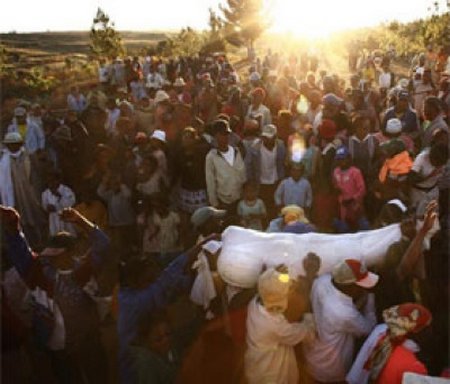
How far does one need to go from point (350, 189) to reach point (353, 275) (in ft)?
8.56

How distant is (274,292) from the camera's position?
12.2 feet

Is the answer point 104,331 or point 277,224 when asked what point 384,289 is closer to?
point 277,224

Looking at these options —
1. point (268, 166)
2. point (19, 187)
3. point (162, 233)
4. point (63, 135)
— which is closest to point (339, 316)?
point (162, 233)

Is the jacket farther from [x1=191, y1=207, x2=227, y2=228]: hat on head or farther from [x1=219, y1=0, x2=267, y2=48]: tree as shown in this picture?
[x1=219, y1=0, x2=267, y2=48]: tree

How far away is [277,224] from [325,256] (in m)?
1.09

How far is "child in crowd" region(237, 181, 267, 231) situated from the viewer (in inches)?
242

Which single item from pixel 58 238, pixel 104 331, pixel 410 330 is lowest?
pixel 104 331

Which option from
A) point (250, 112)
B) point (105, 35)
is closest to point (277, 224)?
point (250, 112)

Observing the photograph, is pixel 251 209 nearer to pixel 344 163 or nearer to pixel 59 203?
pixel 344 163

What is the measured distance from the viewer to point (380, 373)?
345 cm

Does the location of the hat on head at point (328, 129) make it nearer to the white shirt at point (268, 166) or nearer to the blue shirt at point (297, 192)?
the white shirt at point (268, 166)

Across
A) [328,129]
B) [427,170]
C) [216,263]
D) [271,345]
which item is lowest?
[271,345]

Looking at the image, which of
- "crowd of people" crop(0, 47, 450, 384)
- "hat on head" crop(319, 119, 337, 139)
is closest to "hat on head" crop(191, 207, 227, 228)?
"crowd of people" crop(0, 47, 450, 384)

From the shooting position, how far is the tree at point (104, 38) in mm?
27781
